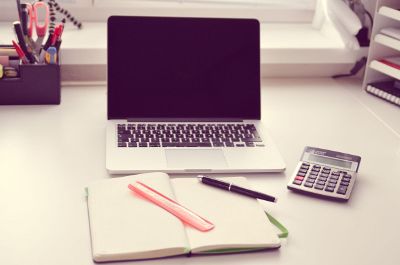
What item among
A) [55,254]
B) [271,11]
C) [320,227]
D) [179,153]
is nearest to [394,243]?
[320,227]

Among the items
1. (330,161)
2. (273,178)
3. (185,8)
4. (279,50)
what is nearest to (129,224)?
(273,178)

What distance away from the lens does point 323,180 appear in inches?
41.9

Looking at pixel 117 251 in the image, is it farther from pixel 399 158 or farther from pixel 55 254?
pixel 399 158

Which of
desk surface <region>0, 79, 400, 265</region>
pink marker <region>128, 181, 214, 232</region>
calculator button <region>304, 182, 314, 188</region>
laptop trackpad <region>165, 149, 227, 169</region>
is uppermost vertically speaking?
pink marker <region>128, 181, 214, 232</region>

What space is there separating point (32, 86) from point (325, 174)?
0.69 m

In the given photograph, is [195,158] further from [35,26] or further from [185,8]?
[185,8]

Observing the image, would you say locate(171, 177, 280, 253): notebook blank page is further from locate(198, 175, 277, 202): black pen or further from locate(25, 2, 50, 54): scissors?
locate(25, 2, 50, 54): scissors

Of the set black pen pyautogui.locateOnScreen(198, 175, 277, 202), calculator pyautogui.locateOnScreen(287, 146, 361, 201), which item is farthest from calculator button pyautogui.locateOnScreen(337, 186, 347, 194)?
black pen pyautogui.locateOnScreen(198, 175, 277, 202)

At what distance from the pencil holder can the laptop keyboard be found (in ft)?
0.75

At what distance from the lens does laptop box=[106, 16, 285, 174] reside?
1199mm

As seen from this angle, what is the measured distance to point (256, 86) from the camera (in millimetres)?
1290

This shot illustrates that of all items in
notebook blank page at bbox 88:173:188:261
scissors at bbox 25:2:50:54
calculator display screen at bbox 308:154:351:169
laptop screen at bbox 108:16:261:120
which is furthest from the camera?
scissors at bbox 25:2:50:54

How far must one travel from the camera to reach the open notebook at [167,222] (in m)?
0.85

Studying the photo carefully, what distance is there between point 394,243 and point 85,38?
971 mm
